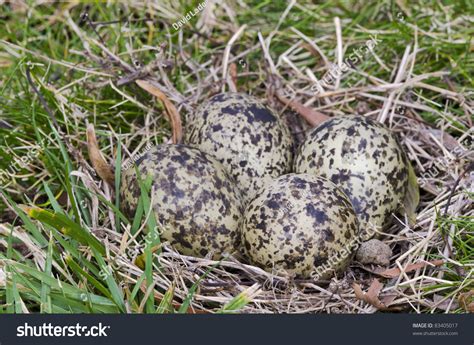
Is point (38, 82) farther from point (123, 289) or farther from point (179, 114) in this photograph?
point (123, 289)

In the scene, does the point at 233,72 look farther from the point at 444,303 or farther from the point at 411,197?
the point at 444,303

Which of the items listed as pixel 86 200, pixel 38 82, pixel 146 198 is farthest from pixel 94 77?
pixel 146 198

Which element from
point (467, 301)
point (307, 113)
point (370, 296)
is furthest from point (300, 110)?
point (467, 301)

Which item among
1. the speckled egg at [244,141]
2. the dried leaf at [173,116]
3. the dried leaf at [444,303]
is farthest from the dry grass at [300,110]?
the speckled egg at [244,141]

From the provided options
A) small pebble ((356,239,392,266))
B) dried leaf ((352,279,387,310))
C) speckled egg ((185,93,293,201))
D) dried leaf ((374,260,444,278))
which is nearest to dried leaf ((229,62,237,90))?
speckled egg ((185,93,293,201))

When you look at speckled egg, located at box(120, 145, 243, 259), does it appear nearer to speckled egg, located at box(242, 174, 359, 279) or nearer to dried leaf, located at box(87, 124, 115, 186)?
speckled egg, located at box(242, 174, 359, 279)

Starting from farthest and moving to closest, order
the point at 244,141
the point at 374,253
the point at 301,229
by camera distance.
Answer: the point at 244,141, the point at 374,253, the point at 301,229
